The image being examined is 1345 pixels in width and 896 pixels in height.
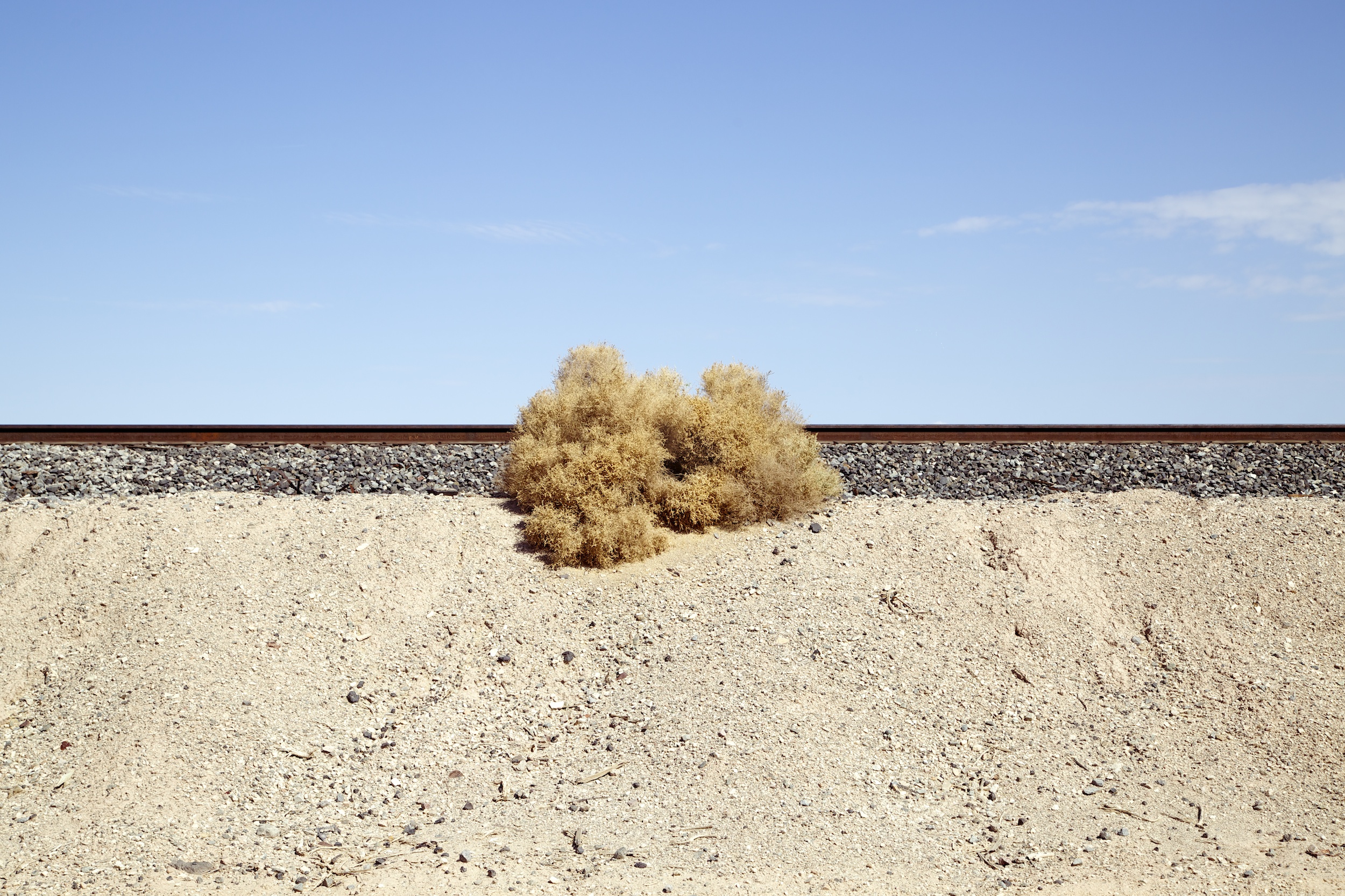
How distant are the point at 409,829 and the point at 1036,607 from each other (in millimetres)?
6525

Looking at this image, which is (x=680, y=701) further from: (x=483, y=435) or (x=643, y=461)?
(x=483, y=435)

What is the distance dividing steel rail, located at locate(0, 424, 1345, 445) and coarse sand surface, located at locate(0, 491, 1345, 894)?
2478mm

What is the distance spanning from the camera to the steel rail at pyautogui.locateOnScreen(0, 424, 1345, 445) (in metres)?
14.4

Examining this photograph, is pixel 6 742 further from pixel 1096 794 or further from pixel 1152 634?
pixel 1152 634

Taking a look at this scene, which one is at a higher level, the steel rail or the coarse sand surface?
the steel rail

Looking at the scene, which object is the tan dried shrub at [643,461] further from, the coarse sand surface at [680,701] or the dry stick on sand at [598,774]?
the dry stick on sand at [598,774]

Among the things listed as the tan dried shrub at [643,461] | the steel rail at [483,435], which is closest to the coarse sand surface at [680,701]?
the tan dried shrub at [643,461]

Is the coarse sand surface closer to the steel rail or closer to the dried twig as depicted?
the dried twig

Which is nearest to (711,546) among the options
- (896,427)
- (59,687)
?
(896,427)

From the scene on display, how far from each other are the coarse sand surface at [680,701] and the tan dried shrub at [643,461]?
0.34 metres

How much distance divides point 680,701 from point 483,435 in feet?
22.5

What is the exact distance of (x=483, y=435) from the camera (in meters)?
14.5

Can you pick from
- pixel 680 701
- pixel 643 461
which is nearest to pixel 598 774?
pixel 680 701

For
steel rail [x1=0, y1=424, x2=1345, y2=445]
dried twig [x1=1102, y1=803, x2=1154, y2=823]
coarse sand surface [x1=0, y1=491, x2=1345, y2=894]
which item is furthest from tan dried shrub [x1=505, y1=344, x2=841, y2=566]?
dried twig [x1=1102, y1=803, x2=1154, y2=823]
